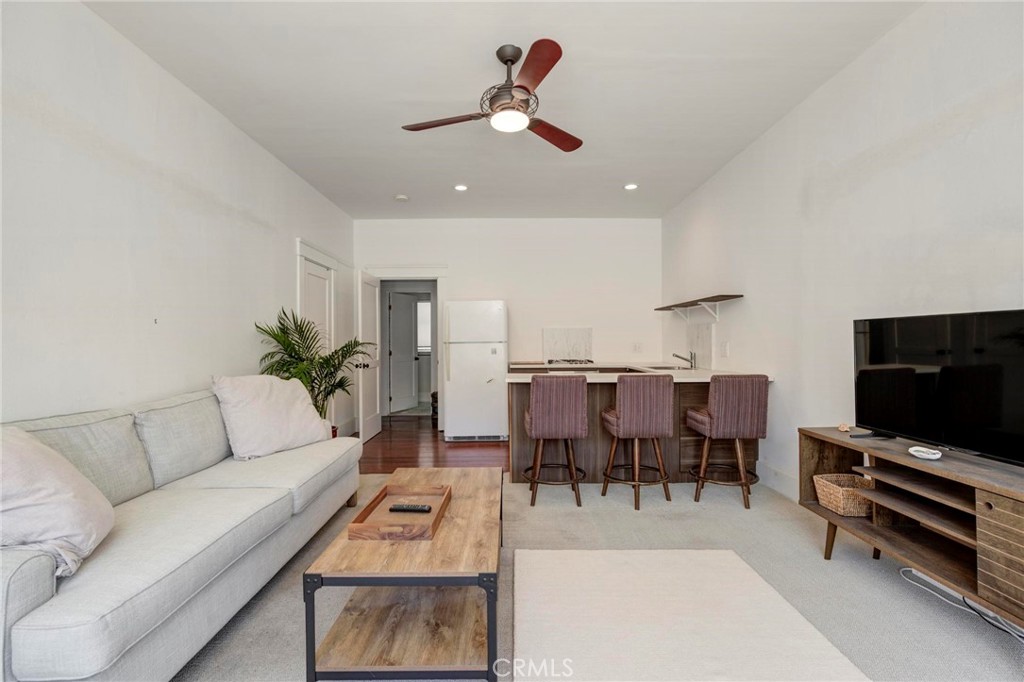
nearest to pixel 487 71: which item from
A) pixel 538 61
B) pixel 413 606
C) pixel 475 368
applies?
pixel 538 61

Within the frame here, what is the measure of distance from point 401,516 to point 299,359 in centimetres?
224

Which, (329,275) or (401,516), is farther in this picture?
(329,275)

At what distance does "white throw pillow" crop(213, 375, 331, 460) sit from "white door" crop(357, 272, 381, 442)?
2.33 metres

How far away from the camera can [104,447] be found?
1.92 meters

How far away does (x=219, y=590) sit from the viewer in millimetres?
1711

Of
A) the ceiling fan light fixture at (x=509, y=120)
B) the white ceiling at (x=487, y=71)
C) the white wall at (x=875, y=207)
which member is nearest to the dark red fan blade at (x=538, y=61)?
the ceiling fan light fixture at (x=509, y=120)

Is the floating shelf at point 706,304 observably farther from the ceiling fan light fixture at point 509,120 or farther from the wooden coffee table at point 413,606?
the wooden coffee table at point 413,606

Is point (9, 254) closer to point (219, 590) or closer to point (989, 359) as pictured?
point (219, 590)

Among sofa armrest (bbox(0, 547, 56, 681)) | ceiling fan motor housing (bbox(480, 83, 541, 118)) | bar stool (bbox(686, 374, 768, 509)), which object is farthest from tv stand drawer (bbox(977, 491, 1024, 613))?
sofa armrest (bbox(0, 547, 56, 681))

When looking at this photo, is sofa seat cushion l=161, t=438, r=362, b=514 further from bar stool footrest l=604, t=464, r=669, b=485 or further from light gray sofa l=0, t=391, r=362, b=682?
bar stool footrest l=604, t=464, r=669, b=485

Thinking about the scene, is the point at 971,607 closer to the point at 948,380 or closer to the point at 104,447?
the point at 948,380

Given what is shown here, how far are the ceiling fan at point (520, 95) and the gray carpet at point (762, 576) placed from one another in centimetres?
228

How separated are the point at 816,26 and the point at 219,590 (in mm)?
3565

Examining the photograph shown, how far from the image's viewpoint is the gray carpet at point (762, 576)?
1663 mm
